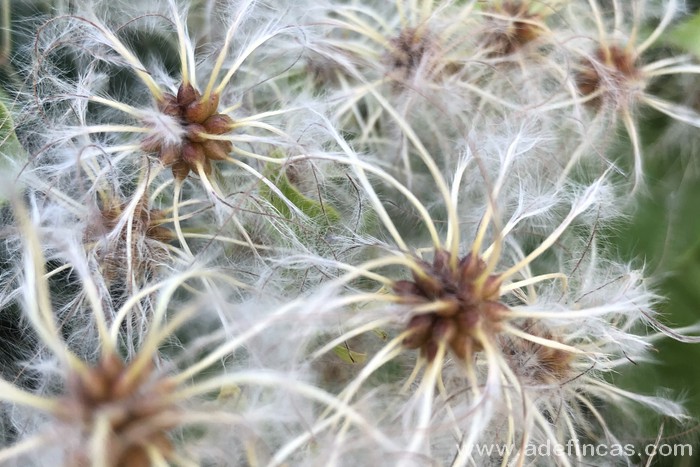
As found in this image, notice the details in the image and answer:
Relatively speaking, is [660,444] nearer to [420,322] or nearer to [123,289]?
[420,322]

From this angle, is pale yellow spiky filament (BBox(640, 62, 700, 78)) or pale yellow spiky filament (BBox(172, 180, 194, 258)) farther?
pale yellow spiky filament (BBox(640, 62, 700, 78))

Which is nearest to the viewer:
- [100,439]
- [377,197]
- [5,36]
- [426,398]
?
[100,439]

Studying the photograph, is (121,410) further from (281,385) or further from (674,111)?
(674,111)

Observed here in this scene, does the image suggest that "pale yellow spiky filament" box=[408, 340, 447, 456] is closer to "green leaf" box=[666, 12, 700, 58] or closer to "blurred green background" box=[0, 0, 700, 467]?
"blurred green background" box=[0, 0, 700, 467]

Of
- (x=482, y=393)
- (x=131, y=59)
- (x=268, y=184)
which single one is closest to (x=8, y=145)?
(x=131, y=59)

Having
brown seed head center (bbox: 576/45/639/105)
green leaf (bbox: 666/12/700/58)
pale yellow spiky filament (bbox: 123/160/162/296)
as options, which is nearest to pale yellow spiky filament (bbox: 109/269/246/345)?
pale yellow spiky filament (bbox: 123/160/162/296)

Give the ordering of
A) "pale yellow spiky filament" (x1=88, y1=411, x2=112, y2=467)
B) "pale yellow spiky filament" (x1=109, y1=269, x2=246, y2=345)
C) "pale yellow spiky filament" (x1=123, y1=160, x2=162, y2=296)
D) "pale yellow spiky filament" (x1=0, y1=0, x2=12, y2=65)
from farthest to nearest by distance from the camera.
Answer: "pale yellow spiky filament" (x1=0, y1=0, x2=12, y2=65)
"pale yellow spiky filament" (x1=123, y1=160, x2=162, y2=296)
"pale yellow spiky filament" (x1=109, y1=269, x2=246, y2=345)
"pale yellow spiky filament" (x1=88, y1=411, x2=112, y2=467)

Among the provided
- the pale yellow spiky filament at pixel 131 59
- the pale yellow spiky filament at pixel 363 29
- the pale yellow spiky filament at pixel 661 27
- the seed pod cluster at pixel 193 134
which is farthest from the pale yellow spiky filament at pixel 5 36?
the pale yellow spiky filament at pixel 661 27
